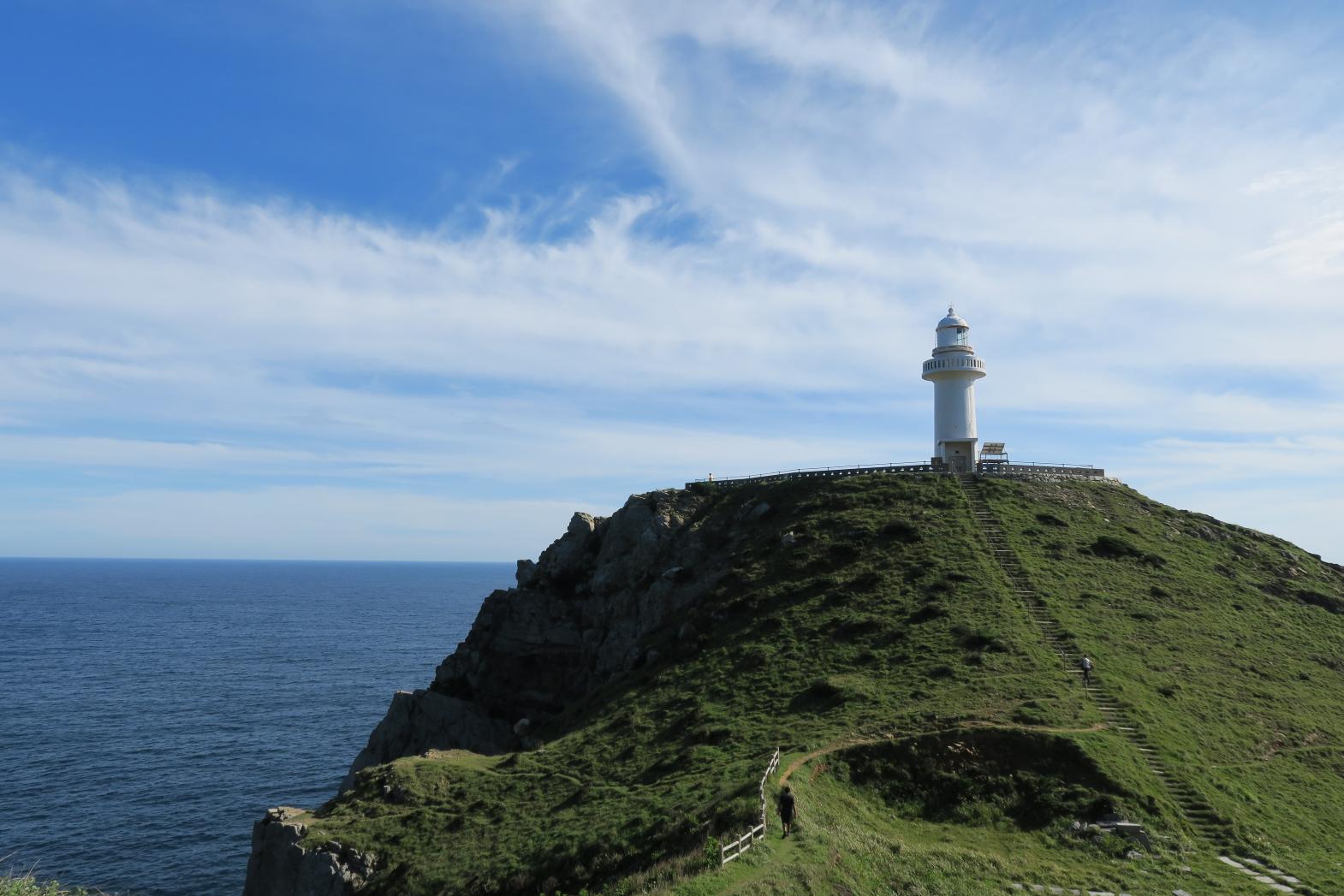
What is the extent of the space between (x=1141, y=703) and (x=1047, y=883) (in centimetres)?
1745

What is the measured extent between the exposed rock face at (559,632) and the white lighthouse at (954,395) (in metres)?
24.5

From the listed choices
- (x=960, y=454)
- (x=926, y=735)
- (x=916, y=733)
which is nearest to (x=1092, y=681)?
(x=926, y=735)

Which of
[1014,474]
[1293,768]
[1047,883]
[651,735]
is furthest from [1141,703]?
[1014,474]

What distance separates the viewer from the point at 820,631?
1981 inches

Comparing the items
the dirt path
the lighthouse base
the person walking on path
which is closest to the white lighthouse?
the lighthouse base

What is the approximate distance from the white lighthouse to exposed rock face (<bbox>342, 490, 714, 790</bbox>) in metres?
24.5

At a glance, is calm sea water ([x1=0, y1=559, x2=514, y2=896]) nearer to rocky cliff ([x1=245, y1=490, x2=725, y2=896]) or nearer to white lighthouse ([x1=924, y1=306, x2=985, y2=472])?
rocky cliff ([x1=245, y1=490, x2=725, y2=896])

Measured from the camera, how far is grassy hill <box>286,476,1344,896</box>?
28031 millimetres

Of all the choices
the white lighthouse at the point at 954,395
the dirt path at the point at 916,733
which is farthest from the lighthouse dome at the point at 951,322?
the dirt path at the point at 916,733

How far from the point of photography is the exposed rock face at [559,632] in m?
61.1

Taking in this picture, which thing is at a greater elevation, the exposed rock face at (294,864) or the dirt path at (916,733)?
the dirt path at (916,733)

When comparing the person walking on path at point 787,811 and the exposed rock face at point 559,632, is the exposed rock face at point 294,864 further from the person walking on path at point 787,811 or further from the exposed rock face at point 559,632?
the person walking on path at point 787,811

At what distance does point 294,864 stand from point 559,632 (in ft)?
103

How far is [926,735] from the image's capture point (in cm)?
3541
